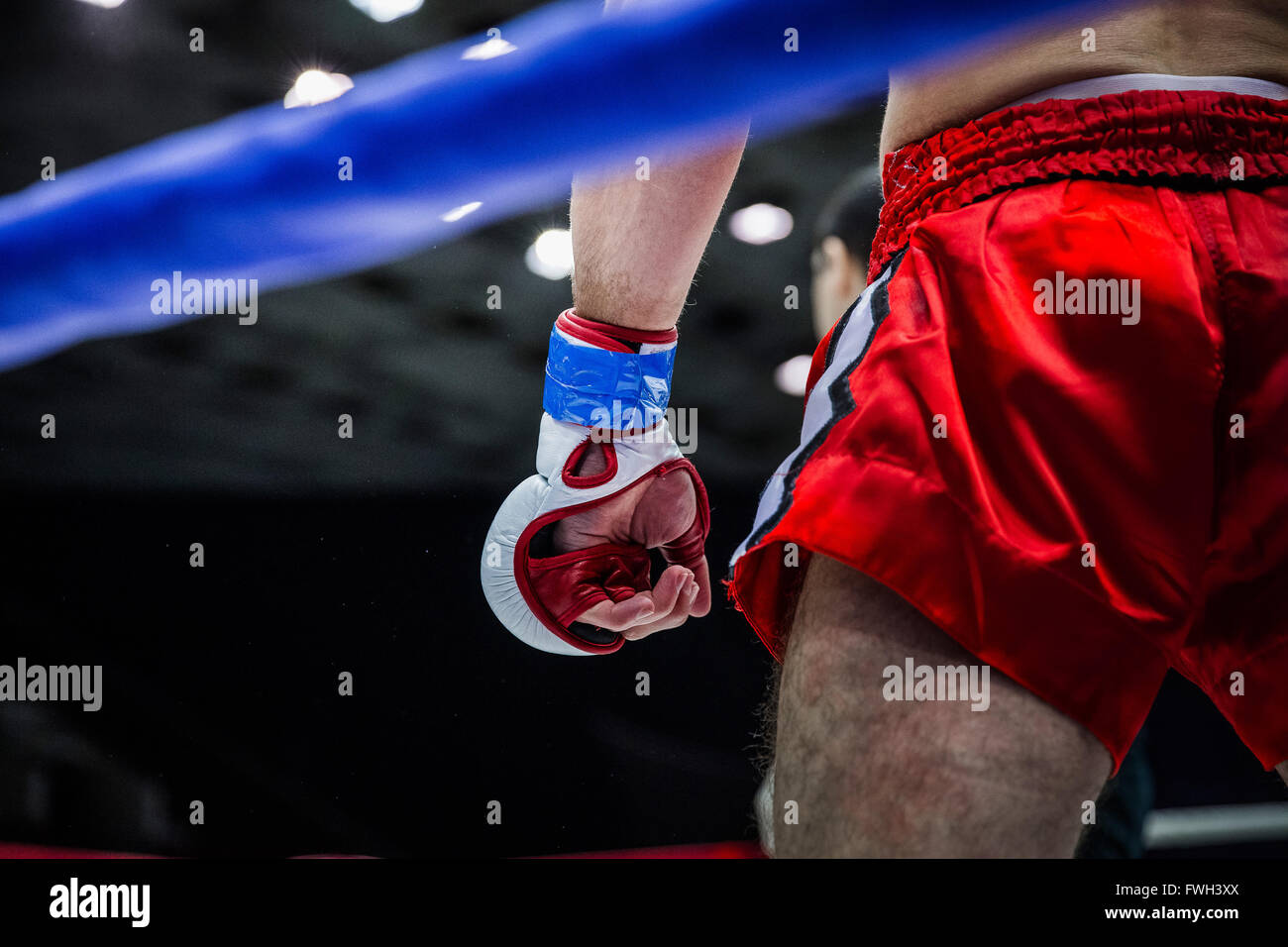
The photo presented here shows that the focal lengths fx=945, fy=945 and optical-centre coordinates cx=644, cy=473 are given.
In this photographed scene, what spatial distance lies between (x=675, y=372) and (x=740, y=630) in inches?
37.9

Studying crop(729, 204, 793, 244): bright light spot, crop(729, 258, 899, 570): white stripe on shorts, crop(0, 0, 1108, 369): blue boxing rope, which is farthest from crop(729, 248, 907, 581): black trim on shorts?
crop(729, 204, 793, 244): bright light spot

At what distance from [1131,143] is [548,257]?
254cm

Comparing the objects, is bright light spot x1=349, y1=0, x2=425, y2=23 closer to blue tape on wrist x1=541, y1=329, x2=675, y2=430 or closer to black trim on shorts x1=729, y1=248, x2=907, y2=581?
blue tape on wrist x1=541, y1=329, x2=675, y2=430

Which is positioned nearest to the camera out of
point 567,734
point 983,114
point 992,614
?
point 992,614

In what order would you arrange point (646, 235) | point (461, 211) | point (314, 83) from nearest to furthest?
point (646, 235) → point (461, 211) → point (314, 83)

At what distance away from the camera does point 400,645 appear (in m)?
3.12

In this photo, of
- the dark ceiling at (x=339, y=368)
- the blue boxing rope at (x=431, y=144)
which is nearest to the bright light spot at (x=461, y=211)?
the blue boxing rope at (x=431, y=144)

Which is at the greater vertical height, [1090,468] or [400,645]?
[1090,468]

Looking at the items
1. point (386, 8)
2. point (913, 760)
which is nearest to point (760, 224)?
point (386, 8)

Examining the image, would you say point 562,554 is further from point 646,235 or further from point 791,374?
point 791,374

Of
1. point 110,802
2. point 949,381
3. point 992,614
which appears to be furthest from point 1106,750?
point 110,802

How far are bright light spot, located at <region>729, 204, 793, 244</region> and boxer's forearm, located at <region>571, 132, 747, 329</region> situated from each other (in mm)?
2488

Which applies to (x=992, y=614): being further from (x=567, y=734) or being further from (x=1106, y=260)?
(x=567, y=734)

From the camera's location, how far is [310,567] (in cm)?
315
